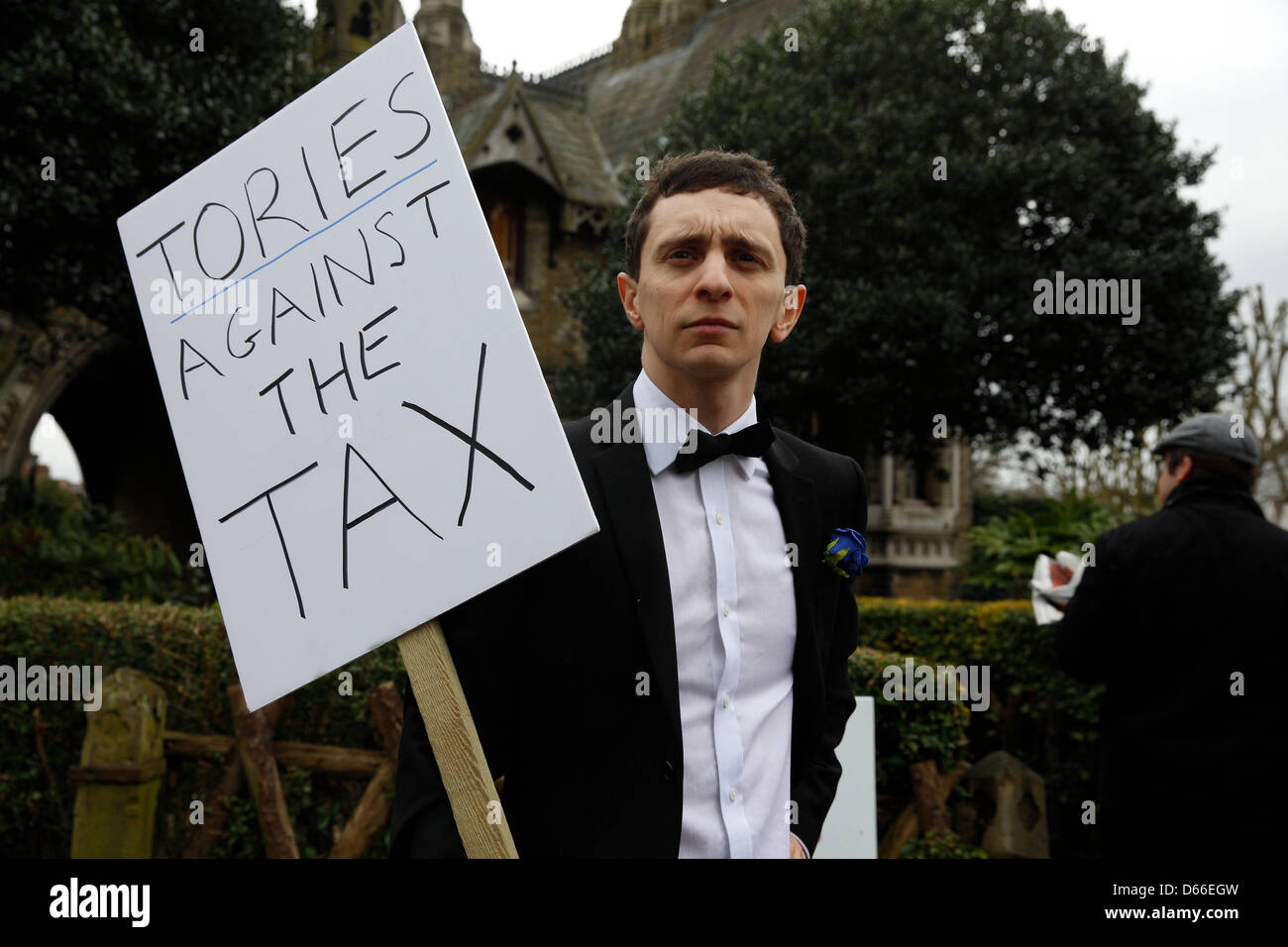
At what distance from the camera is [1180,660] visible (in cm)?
365

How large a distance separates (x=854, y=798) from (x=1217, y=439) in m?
1.80

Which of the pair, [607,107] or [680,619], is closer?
[680,619]

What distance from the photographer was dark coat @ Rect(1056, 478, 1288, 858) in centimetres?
351

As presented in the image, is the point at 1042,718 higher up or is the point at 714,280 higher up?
the point at 714,280

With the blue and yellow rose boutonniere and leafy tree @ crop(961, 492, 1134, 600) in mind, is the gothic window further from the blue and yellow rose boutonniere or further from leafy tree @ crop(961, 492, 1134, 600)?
the blue and yellow rose boutonniere

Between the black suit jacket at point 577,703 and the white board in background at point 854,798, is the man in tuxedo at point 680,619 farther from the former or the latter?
the white board in background at point 854,798

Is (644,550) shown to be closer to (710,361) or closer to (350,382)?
(710,361)

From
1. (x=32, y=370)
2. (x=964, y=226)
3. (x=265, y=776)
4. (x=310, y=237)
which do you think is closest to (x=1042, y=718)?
(x=265, y=776)

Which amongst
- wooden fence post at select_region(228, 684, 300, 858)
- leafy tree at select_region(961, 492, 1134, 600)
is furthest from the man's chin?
leafy tree at select_region(961, 492, 1134, 600)

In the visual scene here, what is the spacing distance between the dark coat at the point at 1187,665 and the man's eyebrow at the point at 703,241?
2425 mm

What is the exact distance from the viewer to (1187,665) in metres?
3.64

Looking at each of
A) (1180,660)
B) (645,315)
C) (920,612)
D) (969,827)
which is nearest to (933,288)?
(920,612)

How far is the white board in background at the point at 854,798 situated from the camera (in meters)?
3.93

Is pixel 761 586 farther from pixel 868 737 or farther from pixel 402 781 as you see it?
pixel 868 737
